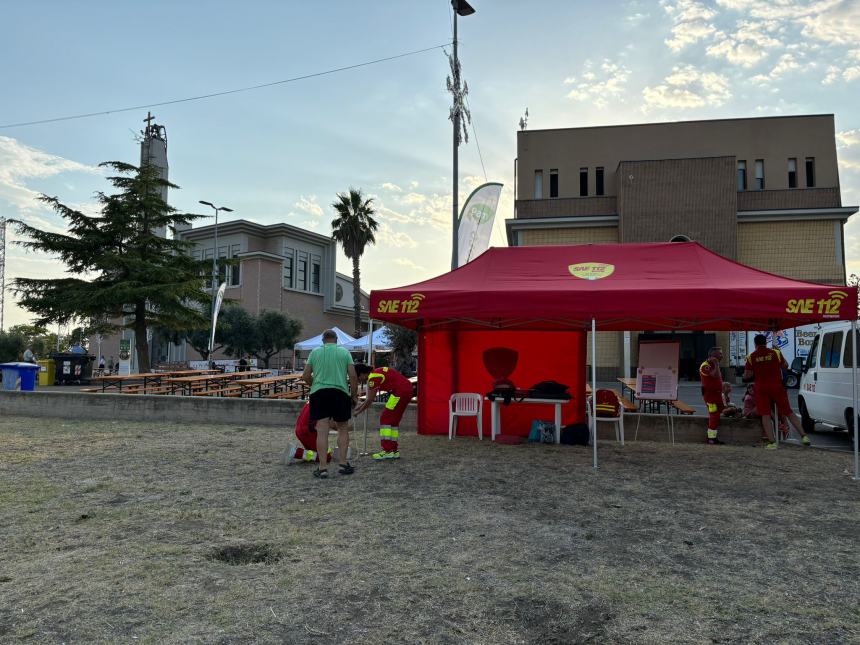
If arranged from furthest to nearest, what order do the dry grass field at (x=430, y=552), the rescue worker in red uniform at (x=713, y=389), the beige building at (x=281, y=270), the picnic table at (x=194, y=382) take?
the beige building at (x=281, y=270) → the picnic table at (x=194, y=382) → the rescue worker in red uniform at (x=713, y=389) → the dry grass field at (x=430, y=552)

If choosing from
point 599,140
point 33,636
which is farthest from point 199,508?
point 599,140

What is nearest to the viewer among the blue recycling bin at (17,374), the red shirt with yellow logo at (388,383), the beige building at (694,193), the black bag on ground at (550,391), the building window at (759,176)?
the red shirt with yellow logo at (388,383)

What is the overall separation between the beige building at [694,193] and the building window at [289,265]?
837 inches

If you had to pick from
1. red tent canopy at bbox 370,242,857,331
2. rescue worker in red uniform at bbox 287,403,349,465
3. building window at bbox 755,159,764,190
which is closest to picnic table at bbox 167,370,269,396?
rescue worker in red uniform at bbox 287,403,349,465

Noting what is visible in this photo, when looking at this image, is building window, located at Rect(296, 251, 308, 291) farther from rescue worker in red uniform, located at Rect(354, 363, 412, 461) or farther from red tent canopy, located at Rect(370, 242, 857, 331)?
rescue worker in red uniform, located at Rect(354, 363, 412, 461)

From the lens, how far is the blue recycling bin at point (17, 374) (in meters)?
17.3

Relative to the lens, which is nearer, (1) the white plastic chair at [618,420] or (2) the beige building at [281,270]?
(1) the white plastic chair at [618,420]

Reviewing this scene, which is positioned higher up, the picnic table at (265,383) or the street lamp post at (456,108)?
the street lamp post at (456,108)

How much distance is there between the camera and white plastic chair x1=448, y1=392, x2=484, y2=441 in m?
9.88

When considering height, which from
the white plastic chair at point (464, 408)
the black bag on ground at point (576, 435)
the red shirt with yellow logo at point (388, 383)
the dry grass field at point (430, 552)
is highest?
the red shirt with yellow logo at point (388, 383)

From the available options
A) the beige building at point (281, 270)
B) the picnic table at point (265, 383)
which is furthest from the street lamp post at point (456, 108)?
the beige building at point (281, 270)

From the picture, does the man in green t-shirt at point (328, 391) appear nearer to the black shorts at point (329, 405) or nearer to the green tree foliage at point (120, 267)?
the black shorts at point (329, 405)

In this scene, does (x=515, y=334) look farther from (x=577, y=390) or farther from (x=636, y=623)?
(x=636, y=623)

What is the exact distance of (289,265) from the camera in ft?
167
